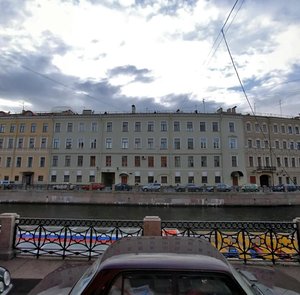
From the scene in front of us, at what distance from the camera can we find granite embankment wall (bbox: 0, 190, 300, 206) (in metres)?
36.2

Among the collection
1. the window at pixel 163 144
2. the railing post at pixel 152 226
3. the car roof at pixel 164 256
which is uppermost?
the window at pixel 163 144

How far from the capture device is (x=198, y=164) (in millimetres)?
45688

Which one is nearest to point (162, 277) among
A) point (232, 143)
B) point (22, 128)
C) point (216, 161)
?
point (216, 161)

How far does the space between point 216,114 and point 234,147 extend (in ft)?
23.0

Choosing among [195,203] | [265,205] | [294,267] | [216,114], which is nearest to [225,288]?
[294,267]

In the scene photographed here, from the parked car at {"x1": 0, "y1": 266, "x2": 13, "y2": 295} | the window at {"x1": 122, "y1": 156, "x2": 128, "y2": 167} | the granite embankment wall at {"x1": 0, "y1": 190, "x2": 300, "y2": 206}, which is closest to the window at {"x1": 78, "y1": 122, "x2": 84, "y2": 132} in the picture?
the window at {"x1": 122, "y1": 156, "x2": 128, "y2": 167}

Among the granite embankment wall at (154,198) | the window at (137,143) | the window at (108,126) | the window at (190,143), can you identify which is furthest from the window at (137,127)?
the granite embankment wall at (154,198)

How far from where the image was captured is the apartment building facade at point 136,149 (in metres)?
45.5

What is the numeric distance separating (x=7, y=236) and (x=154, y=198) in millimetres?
30900

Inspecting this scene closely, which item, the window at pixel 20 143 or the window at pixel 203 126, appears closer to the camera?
the window at pixel 203 126

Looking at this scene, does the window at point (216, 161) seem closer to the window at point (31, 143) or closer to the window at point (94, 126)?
the window at point (94, 126)

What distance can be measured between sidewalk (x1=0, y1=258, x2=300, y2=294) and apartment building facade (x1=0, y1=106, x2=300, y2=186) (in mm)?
39024

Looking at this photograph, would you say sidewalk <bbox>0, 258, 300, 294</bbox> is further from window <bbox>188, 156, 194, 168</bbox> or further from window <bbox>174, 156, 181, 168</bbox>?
window <bbox>188, 156, 194, 168</bbox>

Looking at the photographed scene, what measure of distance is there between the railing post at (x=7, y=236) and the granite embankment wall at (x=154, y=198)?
99.7 feet
